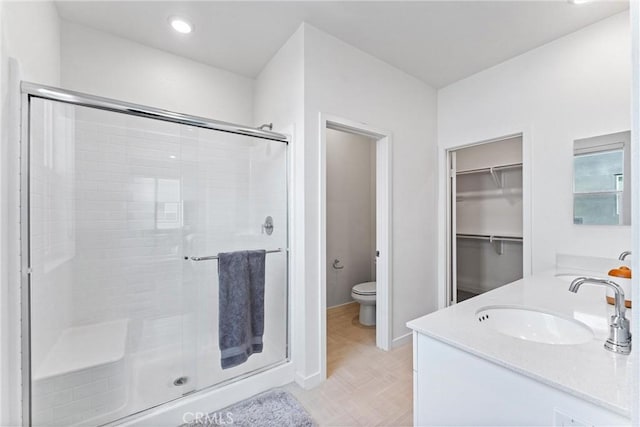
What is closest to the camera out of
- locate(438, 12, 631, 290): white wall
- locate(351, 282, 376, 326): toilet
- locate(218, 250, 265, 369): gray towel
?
locate(218, 250, 265, 369): gray towel

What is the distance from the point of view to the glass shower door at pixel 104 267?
138cm

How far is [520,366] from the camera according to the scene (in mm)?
838

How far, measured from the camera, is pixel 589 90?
2.02 metres

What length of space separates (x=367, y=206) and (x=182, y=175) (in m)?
2.59

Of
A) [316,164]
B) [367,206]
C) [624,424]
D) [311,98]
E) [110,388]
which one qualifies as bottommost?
[110,388]

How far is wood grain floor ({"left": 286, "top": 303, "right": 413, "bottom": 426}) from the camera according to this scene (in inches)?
64.7

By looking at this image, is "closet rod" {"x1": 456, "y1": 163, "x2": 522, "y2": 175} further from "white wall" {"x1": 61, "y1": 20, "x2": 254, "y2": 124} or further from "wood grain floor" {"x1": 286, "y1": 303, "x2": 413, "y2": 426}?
"white wall" {"x1": 61, "y1": 20, "x2": 254, "y2": 124}

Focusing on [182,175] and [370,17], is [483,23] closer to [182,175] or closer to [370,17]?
[370,17]

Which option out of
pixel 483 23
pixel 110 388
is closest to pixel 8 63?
pixel 110 388

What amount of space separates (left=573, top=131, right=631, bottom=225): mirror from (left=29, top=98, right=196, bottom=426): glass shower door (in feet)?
9.88

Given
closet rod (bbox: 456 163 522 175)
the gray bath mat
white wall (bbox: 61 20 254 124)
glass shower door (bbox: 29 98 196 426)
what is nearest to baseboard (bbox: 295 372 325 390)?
the gray bath mat

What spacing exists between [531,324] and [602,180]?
1.43 metres

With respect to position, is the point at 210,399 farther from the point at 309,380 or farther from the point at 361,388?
the point at 361,388

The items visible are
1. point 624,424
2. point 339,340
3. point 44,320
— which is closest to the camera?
point 624,424
